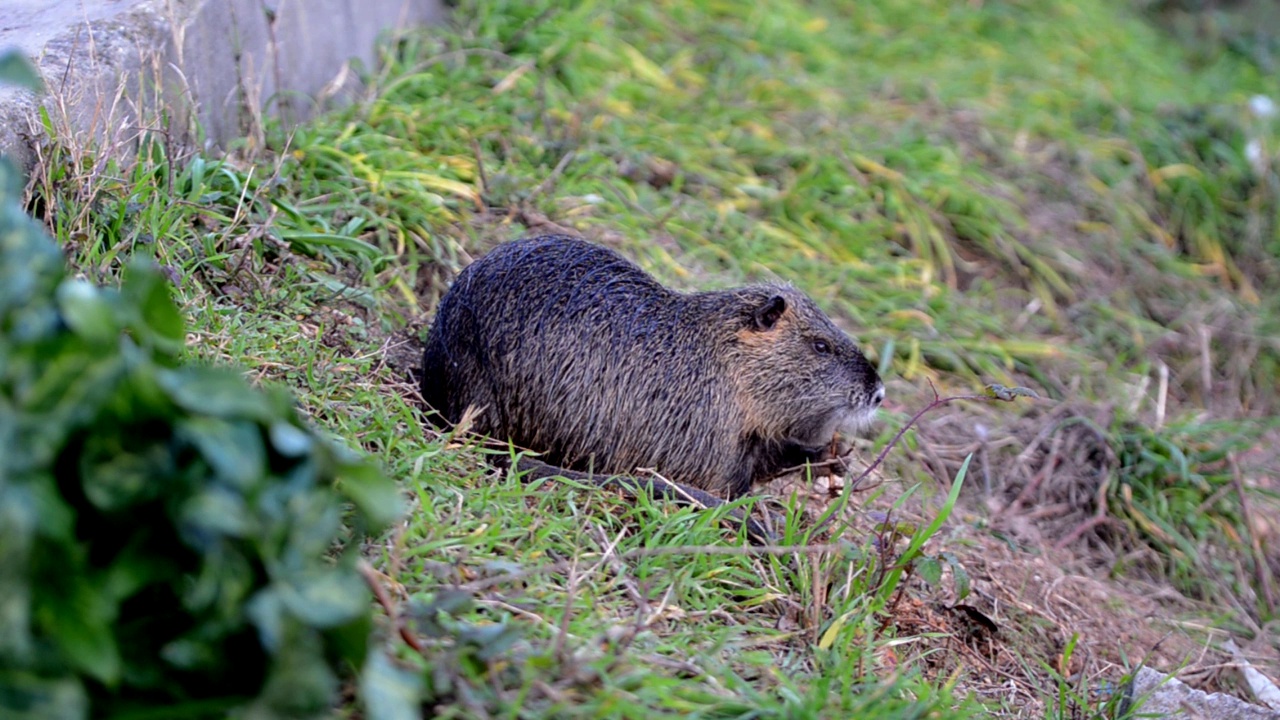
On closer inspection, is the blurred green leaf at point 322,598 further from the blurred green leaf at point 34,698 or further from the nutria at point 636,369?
the nutria at point 636,369

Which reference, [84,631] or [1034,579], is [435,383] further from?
[1034,579]

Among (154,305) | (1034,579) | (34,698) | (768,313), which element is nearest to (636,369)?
(768,313)

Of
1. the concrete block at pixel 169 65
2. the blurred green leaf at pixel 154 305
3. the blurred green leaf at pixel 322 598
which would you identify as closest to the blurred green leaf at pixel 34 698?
the blurred green leaf at pixel 322 598

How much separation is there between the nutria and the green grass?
0.73 ft

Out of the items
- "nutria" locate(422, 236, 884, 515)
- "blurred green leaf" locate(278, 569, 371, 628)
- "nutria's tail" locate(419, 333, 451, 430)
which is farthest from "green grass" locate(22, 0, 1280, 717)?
"blurred green leaf" locate(278, 569, 371, 628)

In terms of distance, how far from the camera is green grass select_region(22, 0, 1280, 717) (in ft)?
8.38

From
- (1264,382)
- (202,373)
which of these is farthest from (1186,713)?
(1264,382)

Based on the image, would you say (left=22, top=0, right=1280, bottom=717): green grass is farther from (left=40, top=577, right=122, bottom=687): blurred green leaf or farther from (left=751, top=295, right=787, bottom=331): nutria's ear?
(left=751, top=295, right=787, bottom=331): nutria's ear

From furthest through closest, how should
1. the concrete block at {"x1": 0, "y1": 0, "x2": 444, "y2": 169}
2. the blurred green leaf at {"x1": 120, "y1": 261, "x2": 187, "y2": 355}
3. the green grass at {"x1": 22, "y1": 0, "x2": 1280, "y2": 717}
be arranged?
the concrete block at {"x1": 0, "y1": 0, "x2": 444, "y2": 169} < the green grass at {"x1": 22, "y1": 0, "x2": 1280, "y2": 717} < the blurred green leaf at {"x1": 120, "y1": 261, "x2": 187, "y2": 355}

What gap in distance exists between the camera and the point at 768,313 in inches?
134

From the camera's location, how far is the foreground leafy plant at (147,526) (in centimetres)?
160

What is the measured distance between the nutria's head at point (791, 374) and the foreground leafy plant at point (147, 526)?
5.78 feet

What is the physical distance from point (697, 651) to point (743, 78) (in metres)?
4.02

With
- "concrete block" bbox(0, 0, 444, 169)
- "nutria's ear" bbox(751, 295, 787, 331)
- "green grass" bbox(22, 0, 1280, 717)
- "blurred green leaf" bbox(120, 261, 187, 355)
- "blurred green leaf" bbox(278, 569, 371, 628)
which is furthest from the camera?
"nutria's ear" bbox(751, 295, 787, 331)
